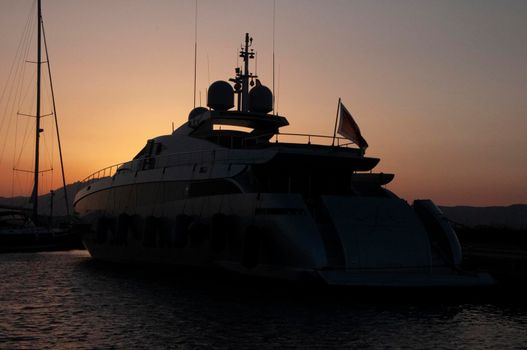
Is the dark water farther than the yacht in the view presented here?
No

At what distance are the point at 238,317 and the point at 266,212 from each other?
15.2 feet

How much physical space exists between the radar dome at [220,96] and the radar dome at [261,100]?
1263 mm

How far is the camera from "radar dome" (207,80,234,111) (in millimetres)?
29720

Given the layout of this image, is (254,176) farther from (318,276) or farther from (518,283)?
(518,283)

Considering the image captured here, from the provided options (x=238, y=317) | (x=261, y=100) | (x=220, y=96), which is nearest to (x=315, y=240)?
(x=238, y=317)

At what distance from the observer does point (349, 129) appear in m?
24.0

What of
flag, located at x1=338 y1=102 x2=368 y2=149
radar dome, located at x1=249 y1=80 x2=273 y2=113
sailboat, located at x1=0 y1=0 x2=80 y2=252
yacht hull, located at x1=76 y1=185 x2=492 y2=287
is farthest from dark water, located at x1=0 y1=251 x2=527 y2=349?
sailboat, located at x1=0 y1=0 x2=80 y2=252

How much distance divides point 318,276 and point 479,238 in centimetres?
2363

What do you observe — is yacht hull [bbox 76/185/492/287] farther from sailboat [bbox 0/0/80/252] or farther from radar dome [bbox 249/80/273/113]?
sailboat [bbox 0/0/80/252]

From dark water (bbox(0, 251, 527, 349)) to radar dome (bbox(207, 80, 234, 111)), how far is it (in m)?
9.52

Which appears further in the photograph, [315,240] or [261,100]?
[261,100]

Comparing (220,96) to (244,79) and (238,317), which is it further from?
(238,317)

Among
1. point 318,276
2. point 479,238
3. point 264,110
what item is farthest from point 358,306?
point 479,238

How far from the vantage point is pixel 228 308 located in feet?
56.9
